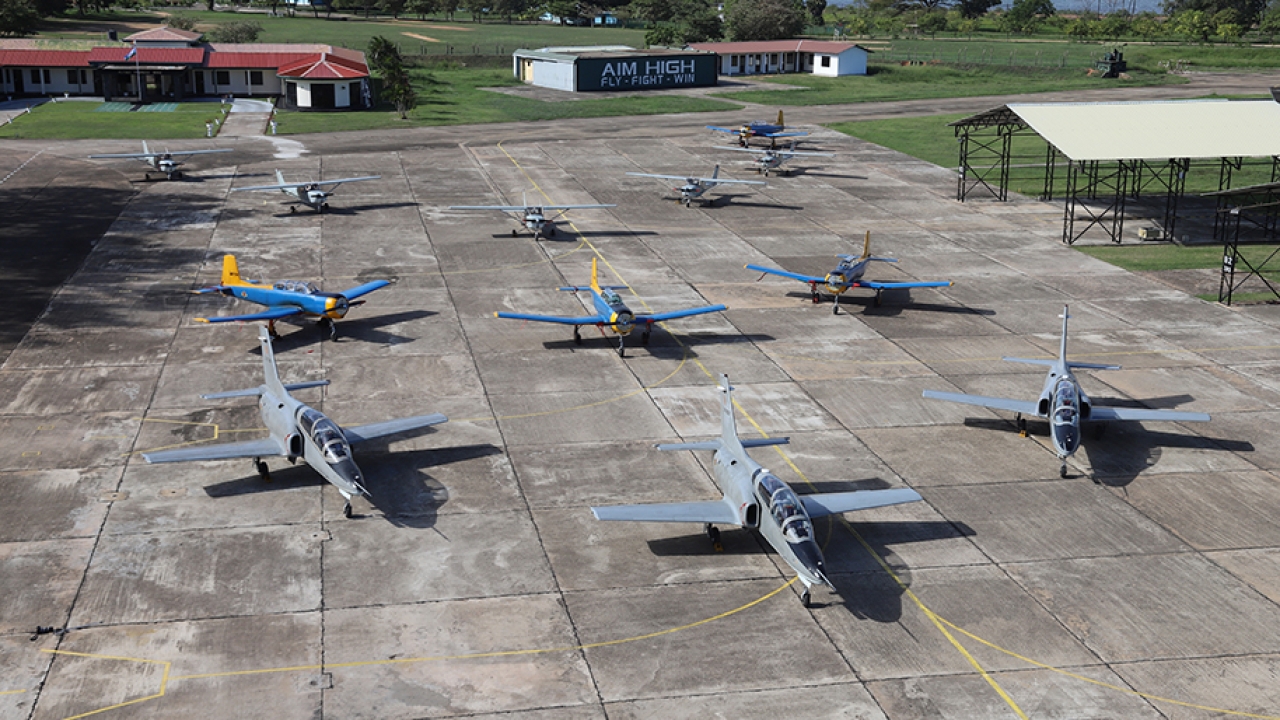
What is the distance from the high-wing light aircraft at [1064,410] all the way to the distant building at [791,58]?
107 m

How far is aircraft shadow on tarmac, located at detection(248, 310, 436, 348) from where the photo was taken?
43.2 m

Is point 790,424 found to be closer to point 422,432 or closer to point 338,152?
point 422,432

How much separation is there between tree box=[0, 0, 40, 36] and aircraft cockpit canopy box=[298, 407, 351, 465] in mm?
118880

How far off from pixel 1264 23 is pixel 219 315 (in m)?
193

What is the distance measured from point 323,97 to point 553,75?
2842 cm

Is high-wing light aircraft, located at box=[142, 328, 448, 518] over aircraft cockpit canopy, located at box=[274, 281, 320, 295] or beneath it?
beneath

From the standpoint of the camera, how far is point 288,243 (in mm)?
58688

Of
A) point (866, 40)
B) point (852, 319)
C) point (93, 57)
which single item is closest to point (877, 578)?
point (852, 319)

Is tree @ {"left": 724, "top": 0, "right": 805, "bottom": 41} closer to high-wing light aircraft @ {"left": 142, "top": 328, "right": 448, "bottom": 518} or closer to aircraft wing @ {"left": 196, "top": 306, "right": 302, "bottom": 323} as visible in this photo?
aircraft wing @ {"left": 196, "top": 306, "right": 302, "bottom": 323}

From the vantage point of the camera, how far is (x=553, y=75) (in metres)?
126

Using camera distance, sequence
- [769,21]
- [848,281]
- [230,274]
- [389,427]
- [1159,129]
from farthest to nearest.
Answer: [769,21] < [1159,129] < [848,281] < [230,274] < [389,427]

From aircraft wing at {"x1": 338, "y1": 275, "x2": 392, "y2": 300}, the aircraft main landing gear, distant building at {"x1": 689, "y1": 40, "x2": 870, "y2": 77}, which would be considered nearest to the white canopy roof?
aircraft wing at {"x1": 338, "y1": 275, "x2": 392, "y2": 300}

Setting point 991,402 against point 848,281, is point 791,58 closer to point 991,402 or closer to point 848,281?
point 848,281

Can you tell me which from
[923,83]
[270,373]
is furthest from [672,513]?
[923,83]
